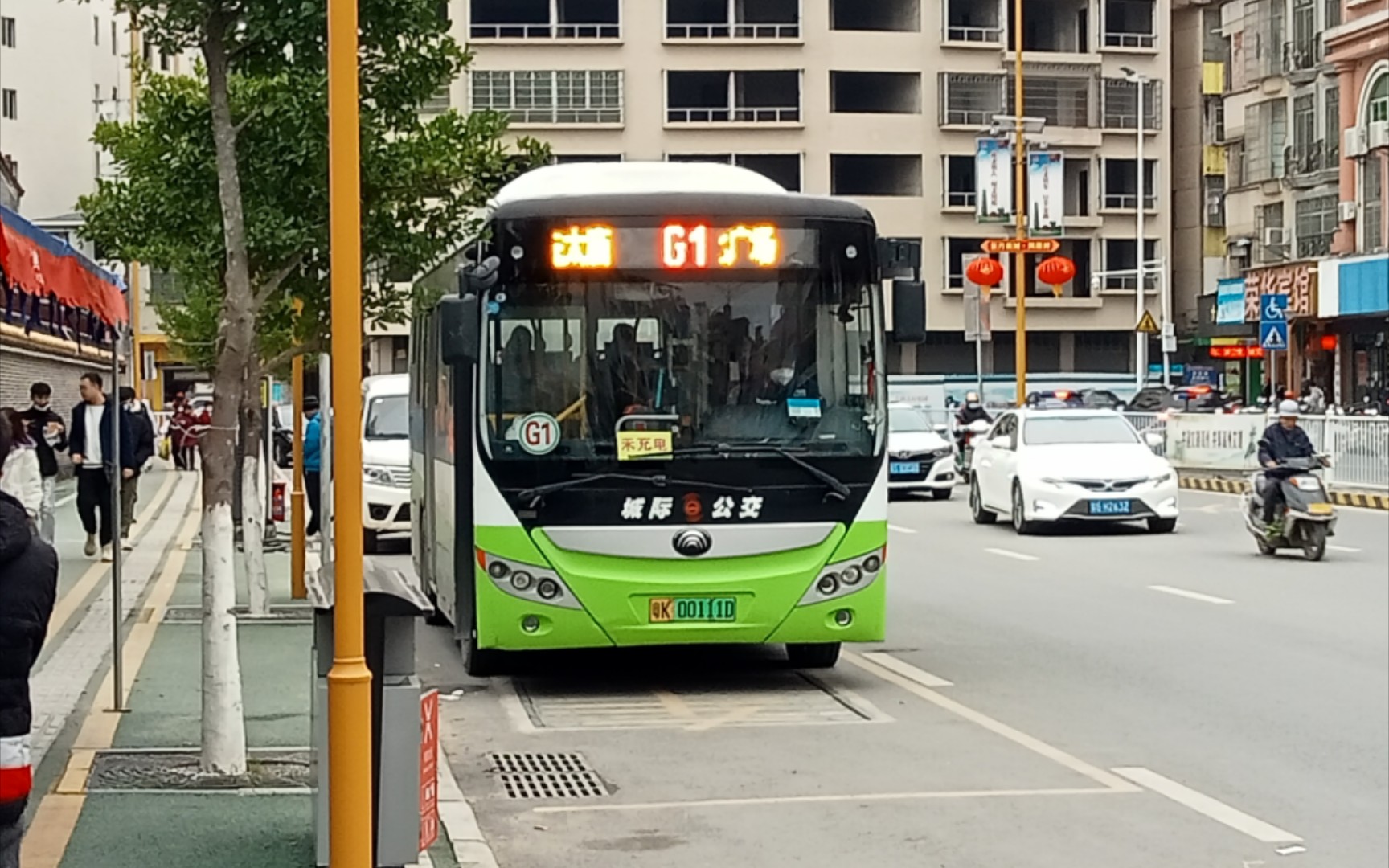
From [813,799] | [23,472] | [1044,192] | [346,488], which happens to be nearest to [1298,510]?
[23,472]

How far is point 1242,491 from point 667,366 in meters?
23.7

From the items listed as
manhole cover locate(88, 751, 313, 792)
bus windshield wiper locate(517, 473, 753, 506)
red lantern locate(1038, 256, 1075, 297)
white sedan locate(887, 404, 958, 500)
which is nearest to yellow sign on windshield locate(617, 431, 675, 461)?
bus windshield wiper locate(517, 473, 753, 506)

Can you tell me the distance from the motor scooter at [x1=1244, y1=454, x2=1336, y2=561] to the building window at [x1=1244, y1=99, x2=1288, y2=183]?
37.2 meters

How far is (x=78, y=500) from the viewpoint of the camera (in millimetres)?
22031

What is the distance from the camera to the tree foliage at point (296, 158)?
9883 mm

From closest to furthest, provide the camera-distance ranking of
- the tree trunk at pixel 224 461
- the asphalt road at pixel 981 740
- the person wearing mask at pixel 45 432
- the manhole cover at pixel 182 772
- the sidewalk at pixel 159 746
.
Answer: the sidewalk at pixel 159 746 < the asphalt road at pixel 981 740 < the manhole cover at pixel 182 772 < the tree trunk at pixel 224 461 < the person wearing mask at pixel 45 432

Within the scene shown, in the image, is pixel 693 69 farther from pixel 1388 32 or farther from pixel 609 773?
pixel 609 773

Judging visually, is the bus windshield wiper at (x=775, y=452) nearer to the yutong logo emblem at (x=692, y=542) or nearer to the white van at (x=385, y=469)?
the yutong logo emblem at (x=692, y=542)

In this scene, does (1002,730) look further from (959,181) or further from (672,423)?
(959,181)

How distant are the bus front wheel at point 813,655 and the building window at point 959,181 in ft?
194

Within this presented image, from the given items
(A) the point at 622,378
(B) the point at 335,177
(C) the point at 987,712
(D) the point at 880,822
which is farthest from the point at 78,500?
(B) the point at 335,177

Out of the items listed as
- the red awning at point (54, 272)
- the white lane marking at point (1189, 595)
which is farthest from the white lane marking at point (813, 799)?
the white lane marking at point (1189, 595)

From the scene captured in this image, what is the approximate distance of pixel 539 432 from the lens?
12.2m

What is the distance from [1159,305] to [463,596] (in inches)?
2571
